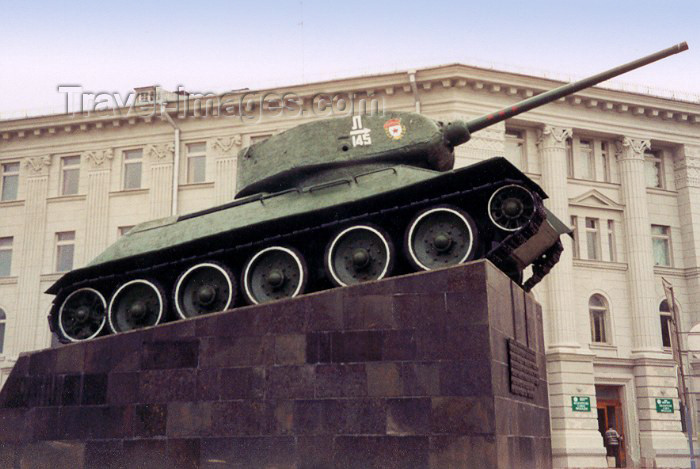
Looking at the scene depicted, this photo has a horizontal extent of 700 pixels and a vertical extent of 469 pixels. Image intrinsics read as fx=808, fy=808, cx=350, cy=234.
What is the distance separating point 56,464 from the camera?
12.9 m

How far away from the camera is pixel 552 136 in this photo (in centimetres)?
3466

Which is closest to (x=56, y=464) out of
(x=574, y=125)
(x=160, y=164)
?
(x=160, y=164)

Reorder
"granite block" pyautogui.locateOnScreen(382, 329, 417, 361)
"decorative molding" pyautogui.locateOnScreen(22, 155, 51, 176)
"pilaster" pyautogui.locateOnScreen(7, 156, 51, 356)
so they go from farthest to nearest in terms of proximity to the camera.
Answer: "decorative molding" pyautogui.locateOnScreen(22, 155, 51, 176)
"pilaster" pyautogui.locateOnScreen(7, 156, 51, 356)
"granite block" pyautogui.locateOnScreen(382, 329, 417, 361)

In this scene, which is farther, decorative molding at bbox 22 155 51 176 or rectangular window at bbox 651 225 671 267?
decorative molding at bbox 22 155 51 176

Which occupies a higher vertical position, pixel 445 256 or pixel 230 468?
pixel 445 256

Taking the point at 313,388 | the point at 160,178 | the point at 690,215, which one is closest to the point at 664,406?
the point at 690,215

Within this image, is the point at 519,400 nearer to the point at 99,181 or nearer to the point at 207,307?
the point at 207,307

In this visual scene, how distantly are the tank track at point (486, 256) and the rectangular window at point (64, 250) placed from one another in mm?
22714

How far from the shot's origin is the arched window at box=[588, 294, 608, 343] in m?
34.2

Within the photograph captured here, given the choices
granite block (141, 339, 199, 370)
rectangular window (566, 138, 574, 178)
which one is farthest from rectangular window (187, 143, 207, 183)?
granite block (141, 339, 199, 370)

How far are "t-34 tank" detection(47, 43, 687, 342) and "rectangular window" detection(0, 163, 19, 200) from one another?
26.0 metres

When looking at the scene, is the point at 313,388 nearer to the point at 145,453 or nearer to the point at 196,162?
the point at 145,453

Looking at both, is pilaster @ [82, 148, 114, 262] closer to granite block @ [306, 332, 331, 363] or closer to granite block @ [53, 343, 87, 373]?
granite block @ [53, 343, 87, 373]

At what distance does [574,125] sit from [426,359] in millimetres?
26058
